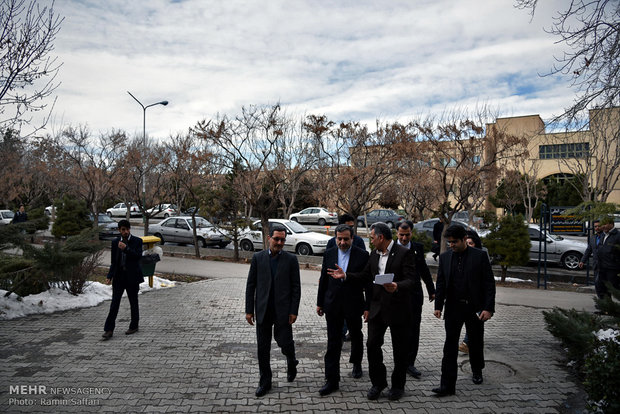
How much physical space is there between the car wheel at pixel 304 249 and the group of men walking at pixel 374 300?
12491 mm

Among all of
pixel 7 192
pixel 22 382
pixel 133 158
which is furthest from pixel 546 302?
pixel 7 192

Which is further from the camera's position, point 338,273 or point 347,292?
point 347,292

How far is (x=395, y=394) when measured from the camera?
13.8ft

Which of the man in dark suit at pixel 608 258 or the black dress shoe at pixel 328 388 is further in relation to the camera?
the man in dark suit at pixel 608 258

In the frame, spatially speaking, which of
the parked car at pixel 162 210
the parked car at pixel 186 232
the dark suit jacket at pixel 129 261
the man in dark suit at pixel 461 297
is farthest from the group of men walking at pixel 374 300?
the parked car at pixel 162 210

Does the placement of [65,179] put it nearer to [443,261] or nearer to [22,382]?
[22,382]

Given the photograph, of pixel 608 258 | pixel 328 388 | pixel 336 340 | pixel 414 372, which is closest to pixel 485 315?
pixel 414 372

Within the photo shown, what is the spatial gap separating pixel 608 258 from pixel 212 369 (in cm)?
678

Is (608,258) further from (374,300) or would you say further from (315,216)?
(315,216)

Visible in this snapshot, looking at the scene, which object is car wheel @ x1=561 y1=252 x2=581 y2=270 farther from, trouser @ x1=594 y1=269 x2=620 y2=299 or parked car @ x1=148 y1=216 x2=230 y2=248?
parked car @ x1=148 y1=216 x2=230 y2=248

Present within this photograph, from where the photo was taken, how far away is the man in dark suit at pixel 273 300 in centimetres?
445

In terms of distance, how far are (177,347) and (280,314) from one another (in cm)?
225

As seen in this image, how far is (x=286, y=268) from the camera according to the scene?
4555 millimetres

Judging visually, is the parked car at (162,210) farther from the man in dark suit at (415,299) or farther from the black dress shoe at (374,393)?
→ the black dress shoe at (374,393)
